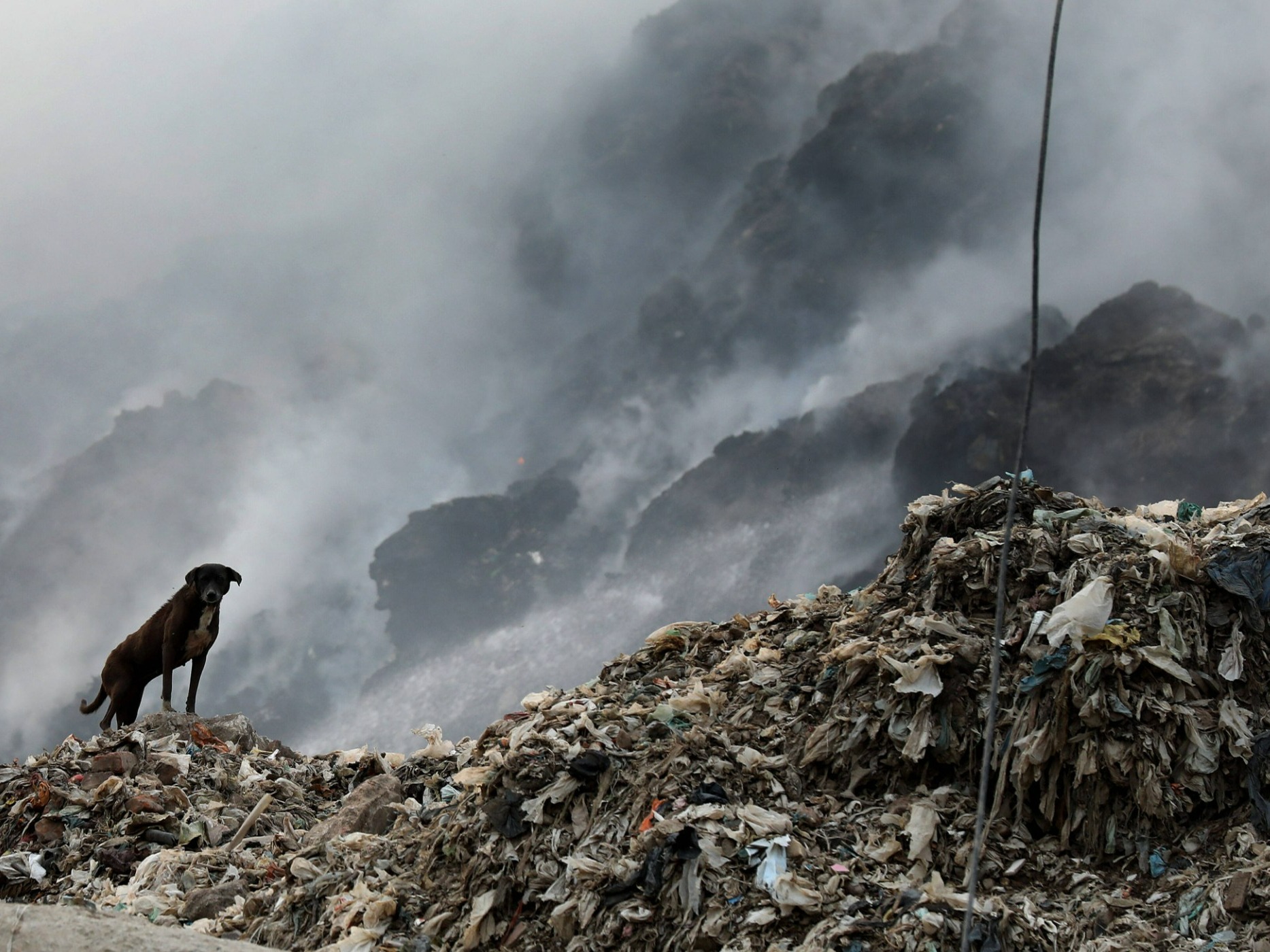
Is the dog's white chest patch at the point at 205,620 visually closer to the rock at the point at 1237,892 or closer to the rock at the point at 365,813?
the rock at the point at 365,813

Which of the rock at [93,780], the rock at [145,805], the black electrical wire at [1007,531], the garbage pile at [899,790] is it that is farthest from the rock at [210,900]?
the black electrical wire at [1007,531]

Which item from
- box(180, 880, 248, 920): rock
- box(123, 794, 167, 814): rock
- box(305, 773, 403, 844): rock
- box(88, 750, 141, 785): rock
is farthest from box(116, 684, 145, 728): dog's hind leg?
box(180, 880, 248, 920): rock

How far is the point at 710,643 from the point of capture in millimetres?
6352

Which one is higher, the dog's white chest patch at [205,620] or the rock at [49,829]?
the dog's white chest patch at [205,620]

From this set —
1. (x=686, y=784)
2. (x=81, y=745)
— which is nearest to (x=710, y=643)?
(x=686, y=784)

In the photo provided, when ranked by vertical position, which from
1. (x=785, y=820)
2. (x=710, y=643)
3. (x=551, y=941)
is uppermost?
(x=710, y=643)

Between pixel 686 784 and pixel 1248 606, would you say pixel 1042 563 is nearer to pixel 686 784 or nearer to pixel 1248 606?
pixel 1248 606

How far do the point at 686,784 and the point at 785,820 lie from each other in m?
0.47

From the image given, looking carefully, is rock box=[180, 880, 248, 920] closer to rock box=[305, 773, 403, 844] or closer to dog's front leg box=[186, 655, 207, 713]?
rock box=[305, 773, 403, 844]

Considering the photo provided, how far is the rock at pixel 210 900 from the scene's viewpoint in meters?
5.27

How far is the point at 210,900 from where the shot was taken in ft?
17.4

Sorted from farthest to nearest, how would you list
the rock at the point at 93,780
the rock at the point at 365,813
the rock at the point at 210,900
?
the rock at the point at 93,780 → the rock at the point at 365,813 → the rock at the point at 210,900

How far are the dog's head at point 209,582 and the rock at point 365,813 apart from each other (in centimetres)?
339

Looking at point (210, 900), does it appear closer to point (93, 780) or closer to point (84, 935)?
point (84, 935)
